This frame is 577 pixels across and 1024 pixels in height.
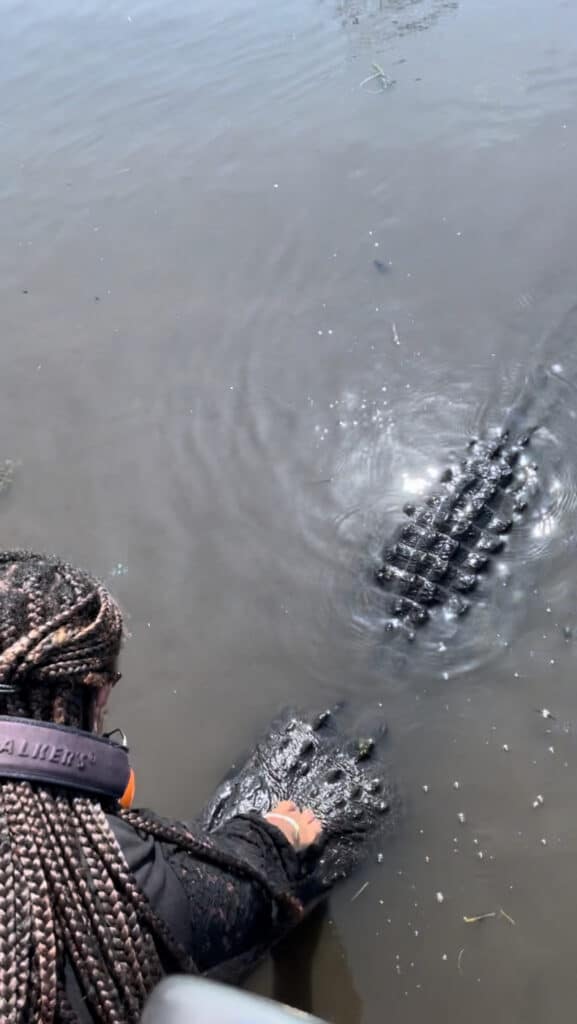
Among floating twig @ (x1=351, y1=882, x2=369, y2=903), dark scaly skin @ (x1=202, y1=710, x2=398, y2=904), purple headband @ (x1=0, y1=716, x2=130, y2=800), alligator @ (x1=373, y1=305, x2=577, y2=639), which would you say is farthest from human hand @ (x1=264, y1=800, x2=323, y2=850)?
purple headband @ (x1=0, y1=716, x2=130, y2=800)

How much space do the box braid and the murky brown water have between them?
137 centimetres

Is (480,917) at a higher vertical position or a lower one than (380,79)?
lower

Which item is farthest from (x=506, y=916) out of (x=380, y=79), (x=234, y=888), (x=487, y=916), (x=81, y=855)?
(x=380, y=79)

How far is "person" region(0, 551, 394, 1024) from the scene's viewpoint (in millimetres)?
1596

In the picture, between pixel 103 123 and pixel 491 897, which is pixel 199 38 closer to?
pixel 103 123

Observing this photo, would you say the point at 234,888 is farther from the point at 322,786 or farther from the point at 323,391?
the point at 323,391

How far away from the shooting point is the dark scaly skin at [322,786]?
2.98m

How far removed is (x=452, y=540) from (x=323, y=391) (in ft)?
4.10

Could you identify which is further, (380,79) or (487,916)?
(380,79)

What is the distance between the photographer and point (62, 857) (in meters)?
1.66

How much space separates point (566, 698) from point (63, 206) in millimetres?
4915

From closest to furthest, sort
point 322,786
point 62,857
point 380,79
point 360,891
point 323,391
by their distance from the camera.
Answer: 1. point 62,857
2. point 360,891
3. point 322,786
4. point 323,391
5. point 380,79

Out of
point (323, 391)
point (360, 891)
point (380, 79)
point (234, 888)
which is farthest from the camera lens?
point (380, 79)

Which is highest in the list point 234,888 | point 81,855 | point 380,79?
point 380,79
